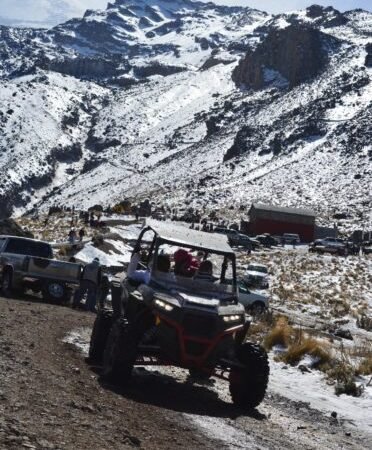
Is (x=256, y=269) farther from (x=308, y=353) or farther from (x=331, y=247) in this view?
(x=331, y=247)

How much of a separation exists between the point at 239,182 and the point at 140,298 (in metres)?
110

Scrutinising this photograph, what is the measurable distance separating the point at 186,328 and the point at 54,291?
11462mm

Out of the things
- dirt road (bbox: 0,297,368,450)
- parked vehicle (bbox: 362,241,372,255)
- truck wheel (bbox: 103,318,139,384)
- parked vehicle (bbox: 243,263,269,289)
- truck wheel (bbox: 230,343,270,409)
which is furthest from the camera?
parked vehicle (bbox: 362,241,372,255)

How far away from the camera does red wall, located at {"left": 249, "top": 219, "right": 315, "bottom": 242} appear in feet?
259

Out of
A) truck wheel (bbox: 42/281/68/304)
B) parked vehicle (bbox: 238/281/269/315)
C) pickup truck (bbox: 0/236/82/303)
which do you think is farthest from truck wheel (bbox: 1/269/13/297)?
parked vehicle (bbox: 238/281/269/315)

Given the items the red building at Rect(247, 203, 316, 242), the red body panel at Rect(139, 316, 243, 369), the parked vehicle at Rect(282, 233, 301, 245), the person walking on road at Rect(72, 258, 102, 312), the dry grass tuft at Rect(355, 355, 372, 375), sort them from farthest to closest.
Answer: the red building at Rect(247, 203, 316, 242) → the parked vehicle at Rect(282, 233, 301, 245) → the person walking on road at Rect(72, 258, 102, 312) → the dry grass tuft at Rect(355, 355, 372, 375) → the red body panel at Rect(139, 316, 243, 369)

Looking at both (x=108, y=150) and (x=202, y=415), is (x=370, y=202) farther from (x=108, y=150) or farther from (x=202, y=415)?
(x=108, y=150)

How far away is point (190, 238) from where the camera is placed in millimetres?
9734

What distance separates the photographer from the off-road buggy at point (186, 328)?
8211 millimetres

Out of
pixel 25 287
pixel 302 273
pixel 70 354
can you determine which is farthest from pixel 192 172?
pixel 70 354

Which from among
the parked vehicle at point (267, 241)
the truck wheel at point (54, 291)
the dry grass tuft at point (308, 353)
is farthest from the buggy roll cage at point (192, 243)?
the parked vehicle at point (267, 241)

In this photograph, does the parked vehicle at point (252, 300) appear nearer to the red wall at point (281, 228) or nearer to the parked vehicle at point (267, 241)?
the parked vehicle at point (267, 241)

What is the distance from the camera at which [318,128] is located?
12800 cm

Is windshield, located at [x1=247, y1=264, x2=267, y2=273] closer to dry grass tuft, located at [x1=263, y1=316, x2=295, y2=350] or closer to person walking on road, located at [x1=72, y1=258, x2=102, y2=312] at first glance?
person walking on road, located at [x1=72, y1=258, x2=102, y2=312]
